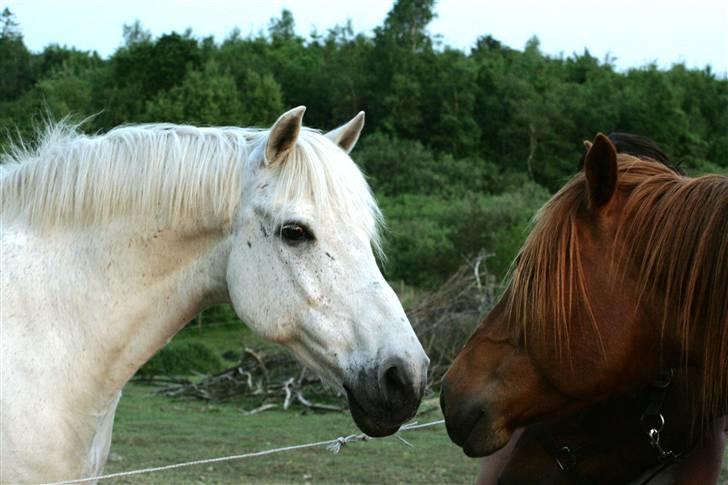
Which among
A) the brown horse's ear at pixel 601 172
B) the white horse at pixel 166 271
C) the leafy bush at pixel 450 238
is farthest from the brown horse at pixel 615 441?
the leafy bush at pixel 450 238

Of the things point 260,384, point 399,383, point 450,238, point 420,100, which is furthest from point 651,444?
point 420,100

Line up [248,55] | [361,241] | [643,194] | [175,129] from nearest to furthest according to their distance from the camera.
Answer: [643,194]
[361,241]
[175,129]
[248,55]

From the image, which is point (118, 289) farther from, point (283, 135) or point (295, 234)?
point (283, 135)

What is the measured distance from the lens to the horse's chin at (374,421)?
109 inches

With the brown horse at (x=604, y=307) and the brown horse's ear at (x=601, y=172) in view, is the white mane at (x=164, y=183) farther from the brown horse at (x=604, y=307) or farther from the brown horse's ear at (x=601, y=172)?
the brown horse's ear at (x=601, y=172)

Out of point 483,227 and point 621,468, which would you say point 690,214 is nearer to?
point 621,468

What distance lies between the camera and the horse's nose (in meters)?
2.70

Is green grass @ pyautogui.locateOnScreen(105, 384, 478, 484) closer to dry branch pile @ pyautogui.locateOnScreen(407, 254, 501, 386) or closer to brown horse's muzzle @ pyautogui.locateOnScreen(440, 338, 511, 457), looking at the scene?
dry branch pile @ pyautogui.locateOnScreen(407, 254, 501, 386)

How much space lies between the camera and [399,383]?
2717mm

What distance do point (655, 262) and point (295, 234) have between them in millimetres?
1107

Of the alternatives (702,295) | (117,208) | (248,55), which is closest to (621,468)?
(702,295)

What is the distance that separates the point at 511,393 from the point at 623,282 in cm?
39

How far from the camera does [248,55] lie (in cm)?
5353

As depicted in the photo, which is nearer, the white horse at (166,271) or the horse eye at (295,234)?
the white horse at (166,271)
